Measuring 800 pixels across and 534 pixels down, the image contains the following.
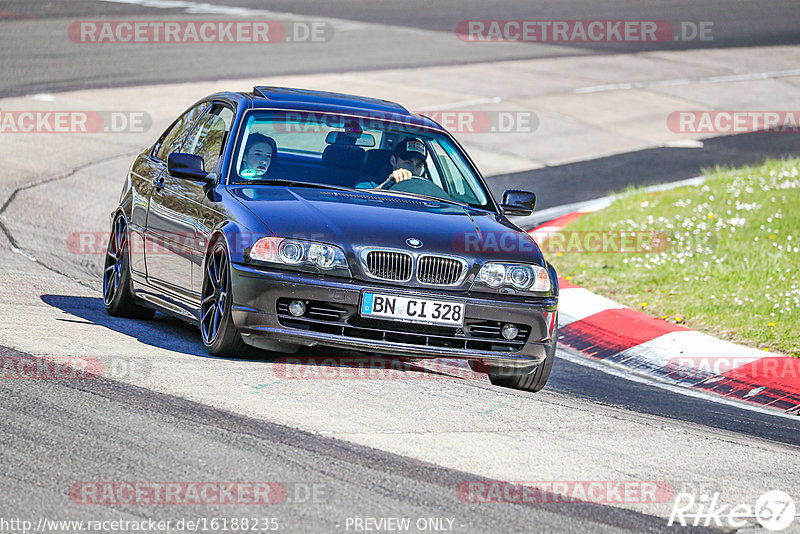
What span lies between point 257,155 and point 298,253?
1.26 metres

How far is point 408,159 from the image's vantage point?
8.09 meters

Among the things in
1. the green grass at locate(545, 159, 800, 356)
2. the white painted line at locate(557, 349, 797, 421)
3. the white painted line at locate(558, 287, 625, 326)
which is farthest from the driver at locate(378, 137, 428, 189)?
the green grass at locate(545, 159, 800, 356)

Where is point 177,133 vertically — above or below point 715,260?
above

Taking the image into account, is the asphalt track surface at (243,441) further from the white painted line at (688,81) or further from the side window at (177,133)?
the white painted line at (688,81)

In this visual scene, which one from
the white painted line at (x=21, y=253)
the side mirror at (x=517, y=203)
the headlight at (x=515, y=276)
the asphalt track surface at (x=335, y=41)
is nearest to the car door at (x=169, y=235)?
the headlight at (x=515, y=276)

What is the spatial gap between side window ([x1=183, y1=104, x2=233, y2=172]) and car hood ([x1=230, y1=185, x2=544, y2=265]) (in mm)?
630

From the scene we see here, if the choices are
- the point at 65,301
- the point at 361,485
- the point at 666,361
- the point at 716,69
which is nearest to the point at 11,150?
the point at 65,301

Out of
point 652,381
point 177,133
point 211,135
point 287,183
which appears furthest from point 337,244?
point 652,381

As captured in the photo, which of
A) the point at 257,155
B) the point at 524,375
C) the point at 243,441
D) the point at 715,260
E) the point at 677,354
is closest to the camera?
the point at 243,441

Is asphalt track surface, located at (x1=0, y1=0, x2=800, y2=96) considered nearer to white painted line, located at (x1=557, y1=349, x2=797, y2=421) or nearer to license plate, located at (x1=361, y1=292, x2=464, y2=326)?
white painted line, located at (x1=557, y1=349, x2=797, y2=421)

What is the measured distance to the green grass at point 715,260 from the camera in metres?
9.84

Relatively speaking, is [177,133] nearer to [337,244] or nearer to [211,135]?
[211,135]

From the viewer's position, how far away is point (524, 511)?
15.7 feet

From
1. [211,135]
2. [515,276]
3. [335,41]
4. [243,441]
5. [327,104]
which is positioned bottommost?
[243,441]
